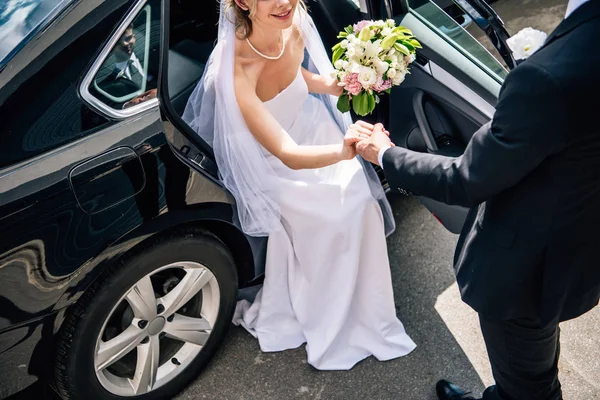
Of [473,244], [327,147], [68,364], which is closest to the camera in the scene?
[473,244]

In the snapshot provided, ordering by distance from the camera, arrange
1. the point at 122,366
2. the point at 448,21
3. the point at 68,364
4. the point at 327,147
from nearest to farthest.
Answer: the point at 68,364 < the point at 327,147 < the point at 122,366 < the point at 448,21

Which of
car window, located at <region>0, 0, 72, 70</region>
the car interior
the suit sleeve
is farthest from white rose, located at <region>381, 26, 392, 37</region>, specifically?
car window, located at <region>0, 0, 72, 70</region>

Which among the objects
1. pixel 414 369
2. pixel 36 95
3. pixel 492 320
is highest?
pixel 36 95

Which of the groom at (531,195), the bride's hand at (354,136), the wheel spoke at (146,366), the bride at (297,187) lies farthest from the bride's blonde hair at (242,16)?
the wheel spoke at (146,366)

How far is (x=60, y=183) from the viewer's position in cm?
212

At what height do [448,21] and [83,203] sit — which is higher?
[83,203]

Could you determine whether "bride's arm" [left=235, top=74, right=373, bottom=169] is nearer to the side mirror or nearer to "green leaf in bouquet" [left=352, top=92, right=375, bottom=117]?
"green leaf in bouquet" [left=352, top=92, right=375, bottom=117]

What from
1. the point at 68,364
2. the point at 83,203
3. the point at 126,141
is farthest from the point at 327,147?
the point at 68,364

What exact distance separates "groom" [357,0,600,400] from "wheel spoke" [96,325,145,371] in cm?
112

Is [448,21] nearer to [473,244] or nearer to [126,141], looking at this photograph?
[473,244]

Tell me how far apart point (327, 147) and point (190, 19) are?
1035mm

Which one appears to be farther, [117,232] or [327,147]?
[327,147]

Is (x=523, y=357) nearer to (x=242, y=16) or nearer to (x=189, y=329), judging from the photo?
(x=189, y=329)

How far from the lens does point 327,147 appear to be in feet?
8.31
